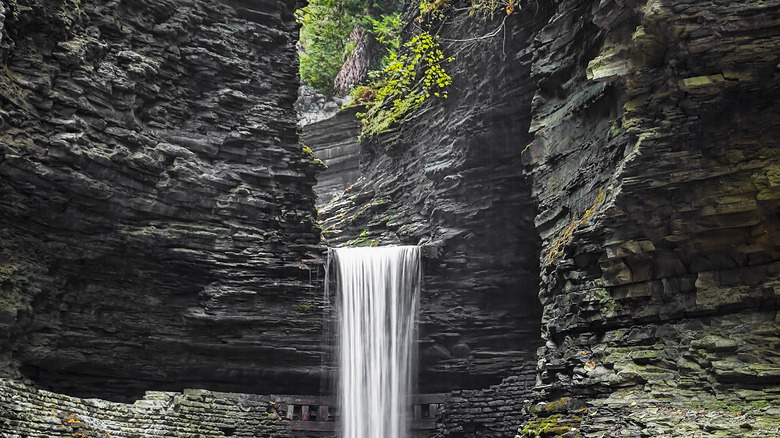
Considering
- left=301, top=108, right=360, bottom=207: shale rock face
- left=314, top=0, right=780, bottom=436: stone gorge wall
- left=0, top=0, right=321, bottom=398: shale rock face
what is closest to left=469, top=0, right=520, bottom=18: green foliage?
left=314, top=0, right=780, bottom=436: stone gorge wall

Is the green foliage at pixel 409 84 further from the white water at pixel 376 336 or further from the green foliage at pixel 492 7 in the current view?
the white water at pixel 376 336

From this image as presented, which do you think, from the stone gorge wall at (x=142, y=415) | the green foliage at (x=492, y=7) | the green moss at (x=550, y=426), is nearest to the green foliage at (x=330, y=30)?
the green foliage at (x=492, y=7)

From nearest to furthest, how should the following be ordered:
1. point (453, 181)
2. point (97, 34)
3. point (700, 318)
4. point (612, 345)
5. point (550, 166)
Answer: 1. point (700, 318)
2. point (612, 345)
3. point (550, 166)
4. point (97, 34)
5. point (453, 181)

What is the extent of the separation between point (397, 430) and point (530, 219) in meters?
6.34

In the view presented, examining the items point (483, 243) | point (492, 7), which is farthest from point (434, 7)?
point (483, 243)

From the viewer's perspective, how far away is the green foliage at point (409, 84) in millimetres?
18984

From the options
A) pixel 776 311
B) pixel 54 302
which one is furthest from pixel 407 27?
pixel 776 311

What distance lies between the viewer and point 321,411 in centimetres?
1698

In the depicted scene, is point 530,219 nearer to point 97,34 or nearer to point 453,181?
point 453,181

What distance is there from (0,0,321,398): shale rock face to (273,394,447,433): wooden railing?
731 mm

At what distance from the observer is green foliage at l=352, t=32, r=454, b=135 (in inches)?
747

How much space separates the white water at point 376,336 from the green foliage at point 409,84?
16.6 feet

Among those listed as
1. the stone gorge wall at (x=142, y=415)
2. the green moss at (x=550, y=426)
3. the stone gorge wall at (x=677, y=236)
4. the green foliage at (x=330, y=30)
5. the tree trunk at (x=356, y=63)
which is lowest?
the green moss at (x=550, y=426)

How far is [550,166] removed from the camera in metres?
14.6
